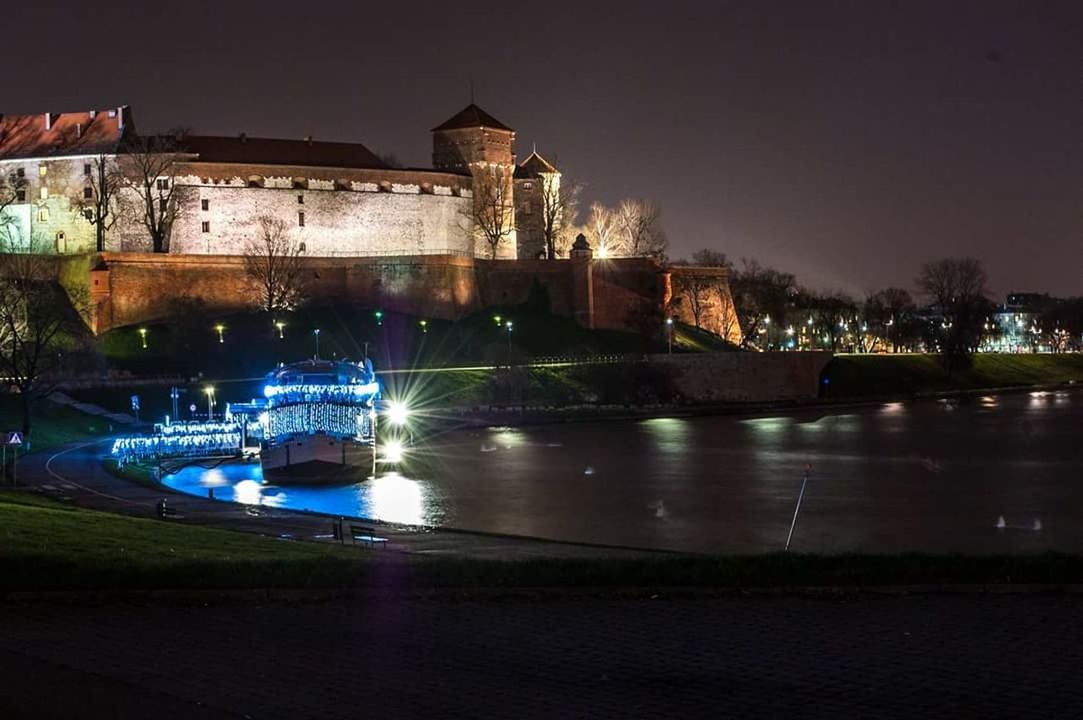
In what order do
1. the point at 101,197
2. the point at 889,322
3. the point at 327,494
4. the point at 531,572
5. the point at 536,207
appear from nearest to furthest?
the point at 531,572
the point at 327,494
the point at 101,197
the point at 536,207
the point at 889,322

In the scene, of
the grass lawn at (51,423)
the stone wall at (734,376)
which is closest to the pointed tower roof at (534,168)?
the stone wall at (734,376)

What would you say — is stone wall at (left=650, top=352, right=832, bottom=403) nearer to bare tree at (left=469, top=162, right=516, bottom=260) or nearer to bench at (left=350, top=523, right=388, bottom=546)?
bare tree at (left=469, top=162, right=516, bottom=260)

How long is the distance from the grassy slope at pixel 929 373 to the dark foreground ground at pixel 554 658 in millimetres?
60809

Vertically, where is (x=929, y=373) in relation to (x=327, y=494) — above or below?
above

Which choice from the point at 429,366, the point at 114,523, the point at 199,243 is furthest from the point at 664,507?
the point at 199,243

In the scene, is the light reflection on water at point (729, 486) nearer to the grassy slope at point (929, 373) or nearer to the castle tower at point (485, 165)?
the grassy slope at point (929, 373)

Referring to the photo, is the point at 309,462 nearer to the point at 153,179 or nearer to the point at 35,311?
the point at 35,311

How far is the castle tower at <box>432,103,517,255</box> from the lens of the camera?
73.6 meters

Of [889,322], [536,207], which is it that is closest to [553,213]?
[536,207]

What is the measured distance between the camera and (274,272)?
62.9 metres

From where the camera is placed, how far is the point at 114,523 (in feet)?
57.4

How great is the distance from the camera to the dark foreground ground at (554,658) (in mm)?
7309

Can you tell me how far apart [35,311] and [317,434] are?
852 inches

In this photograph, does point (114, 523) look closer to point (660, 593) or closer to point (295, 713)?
point (660, 593)
